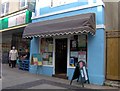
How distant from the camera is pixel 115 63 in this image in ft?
32.4

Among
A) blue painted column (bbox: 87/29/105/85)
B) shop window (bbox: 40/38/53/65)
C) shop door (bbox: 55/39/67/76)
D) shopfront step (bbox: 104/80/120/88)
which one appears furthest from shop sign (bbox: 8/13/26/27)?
shopfront step (bbox: 104/80/120/88)

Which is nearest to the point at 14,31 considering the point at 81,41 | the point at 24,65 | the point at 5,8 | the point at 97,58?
the point at 5,8

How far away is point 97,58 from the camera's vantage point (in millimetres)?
10016

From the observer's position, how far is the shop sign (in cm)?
1450

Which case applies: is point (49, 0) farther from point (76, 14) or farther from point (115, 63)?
point (115, 63)

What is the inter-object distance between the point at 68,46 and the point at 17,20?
568 cm

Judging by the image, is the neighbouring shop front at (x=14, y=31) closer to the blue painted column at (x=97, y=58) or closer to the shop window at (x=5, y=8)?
the shop window at (x=5, y=8)

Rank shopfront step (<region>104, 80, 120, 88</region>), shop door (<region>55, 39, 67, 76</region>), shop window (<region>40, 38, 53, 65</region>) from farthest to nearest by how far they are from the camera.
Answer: shop window (<region>40, 38, 53, 65</region>) → shop door (<region>55, 39, 67, 76</region>) → shopfront step (<region>104, 80, 120, 88</region>)

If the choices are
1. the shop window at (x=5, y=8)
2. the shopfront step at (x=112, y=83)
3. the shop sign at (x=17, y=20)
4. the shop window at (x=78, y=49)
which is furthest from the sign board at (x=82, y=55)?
the shop window at (x=5, y=8)

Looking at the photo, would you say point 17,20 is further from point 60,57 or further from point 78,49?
point 78,49

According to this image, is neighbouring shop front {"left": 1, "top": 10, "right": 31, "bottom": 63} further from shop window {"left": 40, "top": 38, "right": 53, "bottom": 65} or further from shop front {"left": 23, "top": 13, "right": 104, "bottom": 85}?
shop window {"left": 40, "top": 38, "right": 53, "bottom": 65}

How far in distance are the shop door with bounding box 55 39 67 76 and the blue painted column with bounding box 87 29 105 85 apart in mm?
2082

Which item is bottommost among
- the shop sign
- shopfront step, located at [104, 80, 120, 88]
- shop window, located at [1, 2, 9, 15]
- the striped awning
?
shopfront step, located at [104, 80, 120, 88]

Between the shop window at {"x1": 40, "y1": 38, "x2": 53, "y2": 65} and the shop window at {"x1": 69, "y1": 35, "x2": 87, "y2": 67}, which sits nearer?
the shop window at {"x1": 69, "y1": 35, "x2": 87, "y2": 67}
